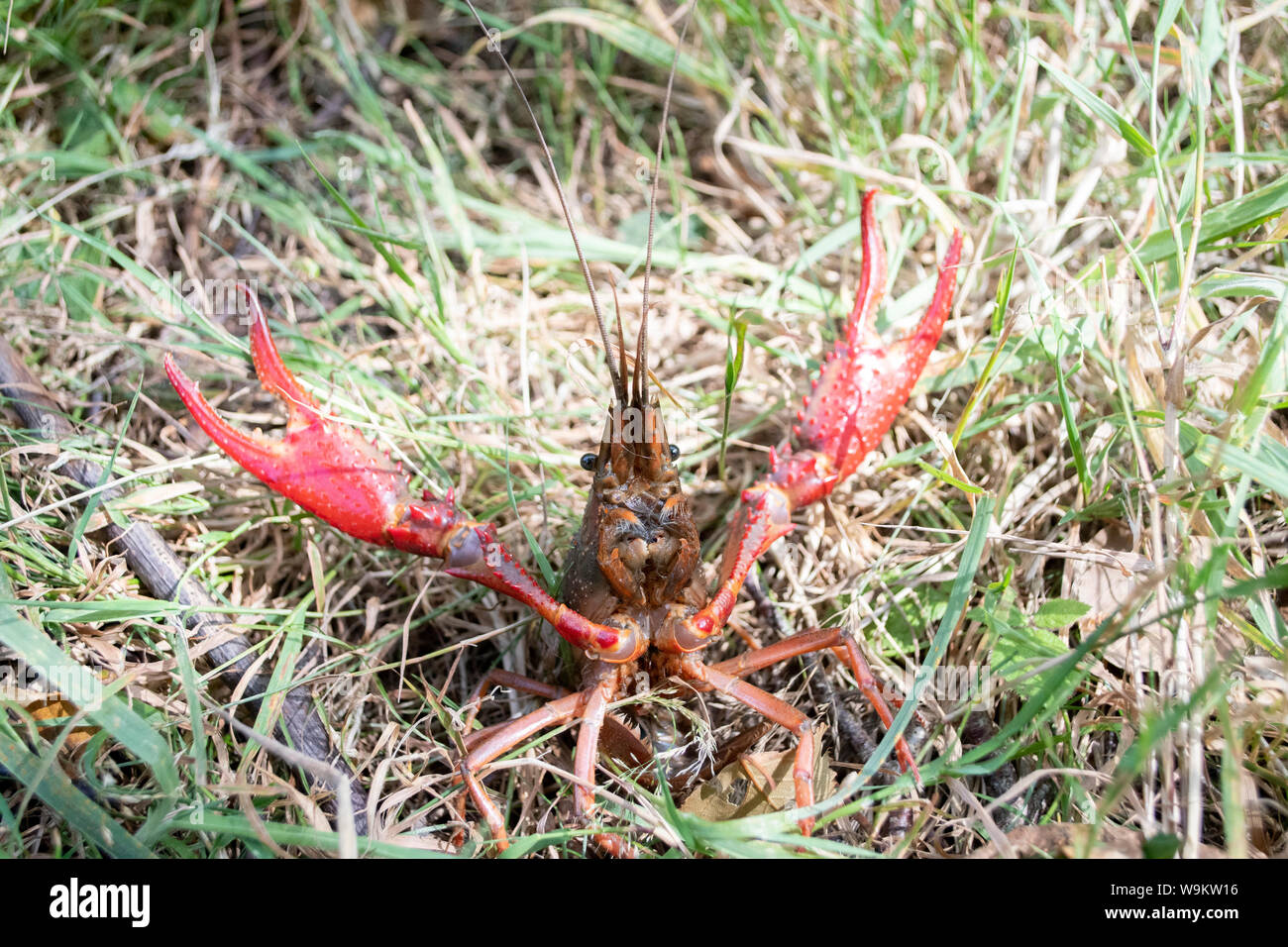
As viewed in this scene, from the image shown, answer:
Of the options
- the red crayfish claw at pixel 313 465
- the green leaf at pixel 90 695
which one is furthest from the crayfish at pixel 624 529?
the green leaf at pixel 90 695

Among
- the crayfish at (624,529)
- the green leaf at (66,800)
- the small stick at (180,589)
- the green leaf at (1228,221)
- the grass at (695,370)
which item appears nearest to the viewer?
the green leaf at (66,800)

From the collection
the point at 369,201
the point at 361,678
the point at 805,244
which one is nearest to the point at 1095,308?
the point at 805,244

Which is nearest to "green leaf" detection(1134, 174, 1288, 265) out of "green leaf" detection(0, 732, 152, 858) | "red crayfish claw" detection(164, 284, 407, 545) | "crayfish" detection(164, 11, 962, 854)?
"crayfish" detection(164, 11, 962, 854)

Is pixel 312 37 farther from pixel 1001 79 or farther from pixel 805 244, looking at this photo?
pixel 1001 79

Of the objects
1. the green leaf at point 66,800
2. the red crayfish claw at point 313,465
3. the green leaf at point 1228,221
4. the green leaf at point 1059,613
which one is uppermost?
the green leaf at point 1228,221

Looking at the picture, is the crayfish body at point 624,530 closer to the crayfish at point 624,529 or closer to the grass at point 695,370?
the crayfish at point 624,529

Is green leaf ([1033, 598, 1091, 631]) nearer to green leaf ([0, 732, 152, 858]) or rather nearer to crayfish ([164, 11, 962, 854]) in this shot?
crayfish ([164, 11, 962, 854])

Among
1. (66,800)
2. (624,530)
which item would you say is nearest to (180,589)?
(66,800)

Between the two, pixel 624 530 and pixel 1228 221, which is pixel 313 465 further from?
pixel 1228 221
